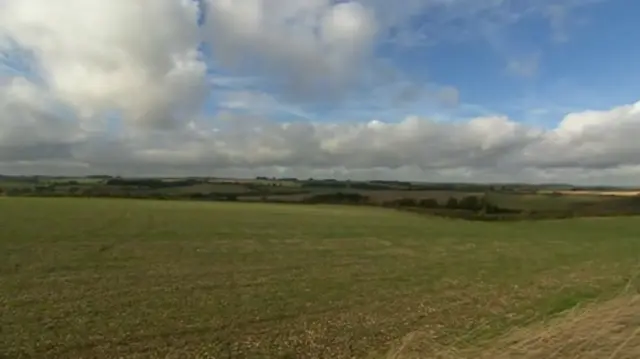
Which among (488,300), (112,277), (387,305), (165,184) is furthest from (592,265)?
(165,184)

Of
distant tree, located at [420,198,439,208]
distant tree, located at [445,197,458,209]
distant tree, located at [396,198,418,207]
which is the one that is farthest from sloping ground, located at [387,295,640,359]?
distant tree, located at [396,198,418,207]

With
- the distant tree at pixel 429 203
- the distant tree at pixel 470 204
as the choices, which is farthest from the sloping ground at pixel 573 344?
the distant tree at pixel 429 203

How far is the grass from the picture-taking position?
15.8 meters

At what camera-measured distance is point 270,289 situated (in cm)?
2461

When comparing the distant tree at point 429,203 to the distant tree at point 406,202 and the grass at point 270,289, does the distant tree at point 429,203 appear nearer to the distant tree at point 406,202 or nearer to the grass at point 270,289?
the distant tree at point 406,202

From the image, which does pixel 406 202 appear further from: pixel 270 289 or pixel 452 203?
pixel 270 289

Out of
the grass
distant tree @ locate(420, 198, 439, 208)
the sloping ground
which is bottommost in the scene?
the grass

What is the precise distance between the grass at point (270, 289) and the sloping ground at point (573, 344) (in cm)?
157

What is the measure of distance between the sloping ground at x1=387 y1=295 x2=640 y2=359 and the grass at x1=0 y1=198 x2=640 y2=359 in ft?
5.14

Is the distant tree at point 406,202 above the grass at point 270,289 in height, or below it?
above

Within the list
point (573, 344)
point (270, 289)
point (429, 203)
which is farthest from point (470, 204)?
point (573, 344)

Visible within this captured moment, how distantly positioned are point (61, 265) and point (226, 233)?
23383mm

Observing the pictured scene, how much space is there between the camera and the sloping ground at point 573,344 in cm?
663

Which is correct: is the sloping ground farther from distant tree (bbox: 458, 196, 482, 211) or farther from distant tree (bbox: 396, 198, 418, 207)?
distant tree (bbox: 396, 198, 418, 207)
